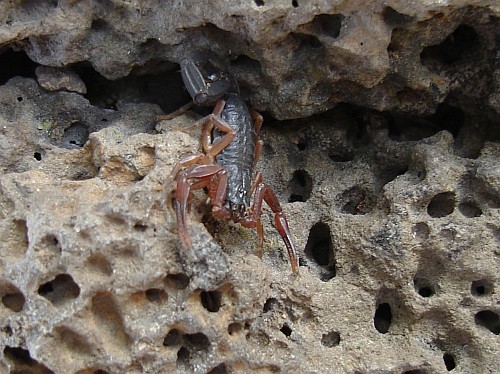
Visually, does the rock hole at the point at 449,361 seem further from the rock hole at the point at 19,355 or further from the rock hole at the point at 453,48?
the rock hole at the point at 19,355

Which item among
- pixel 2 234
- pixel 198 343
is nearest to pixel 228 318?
pixel 198 343

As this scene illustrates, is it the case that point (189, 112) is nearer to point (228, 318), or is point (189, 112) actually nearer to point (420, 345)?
point (228, 318)

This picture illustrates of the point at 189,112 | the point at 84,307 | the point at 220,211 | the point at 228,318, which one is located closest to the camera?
the point at 84,307

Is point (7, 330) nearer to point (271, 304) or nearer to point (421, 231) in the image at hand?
point (271, 304)

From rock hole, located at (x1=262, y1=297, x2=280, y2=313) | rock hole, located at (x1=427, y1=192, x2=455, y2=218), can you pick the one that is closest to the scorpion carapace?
rock hole, located at (x1=262, y1=297, x2=280, y2=313)

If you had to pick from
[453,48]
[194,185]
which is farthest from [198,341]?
[453,48]
